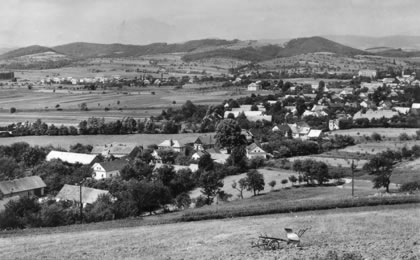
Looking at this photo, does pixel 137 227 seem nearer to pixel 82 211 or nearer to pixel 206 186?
pixel 82 211

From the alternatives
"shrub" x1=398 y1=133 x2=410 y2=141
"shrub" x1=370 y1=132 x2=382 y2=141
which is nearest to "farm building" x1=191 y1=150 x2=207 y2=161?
"shrub" x1=370 y1=132 x2=382 y2=141

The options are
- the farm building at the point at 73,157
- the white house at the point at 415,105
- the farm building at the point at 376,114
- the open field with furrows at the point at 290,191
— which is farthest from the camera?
the white house at the point at 415,105

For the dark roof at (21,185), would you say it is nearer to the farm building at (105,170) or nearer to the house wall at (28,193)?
the house wall at (28,193)

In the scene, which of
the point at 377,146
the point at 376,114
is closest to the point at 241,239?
the point at 377,146

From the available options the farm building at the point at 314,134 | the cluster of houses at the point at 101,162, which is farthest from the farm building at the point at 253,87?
the farm building at the point at 314,134

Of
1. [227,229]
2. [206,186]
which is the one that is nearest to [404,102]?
[206,186]

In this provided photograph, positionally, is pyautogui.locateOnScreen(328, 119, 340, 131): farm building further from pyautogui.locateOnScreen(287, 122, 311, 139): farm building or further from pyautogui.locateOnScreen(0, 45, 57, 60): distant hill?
pyautogui.locateOnScreen(0, 45, 57, 60): distant hill
